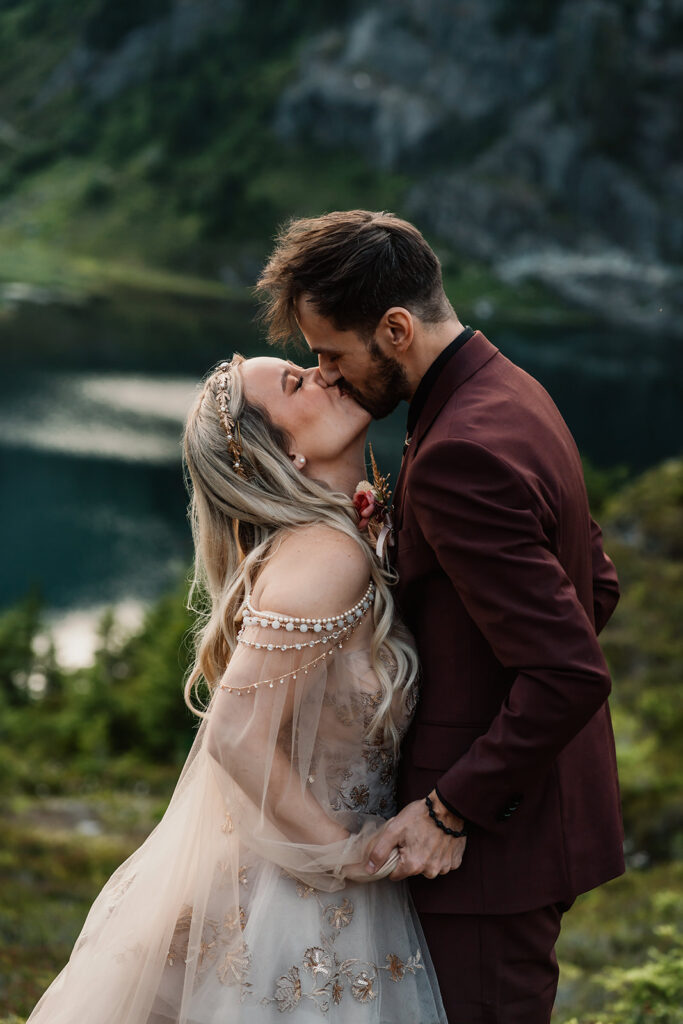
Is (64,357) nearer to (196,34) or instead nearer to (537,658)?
(196,34)

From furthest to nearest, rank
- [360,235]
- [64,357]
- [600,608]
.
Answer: [64,357]
[600,608]
[360,235]

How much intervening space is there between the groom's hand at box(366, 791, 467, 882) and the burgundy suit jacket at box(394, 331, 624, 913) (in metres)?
0.06

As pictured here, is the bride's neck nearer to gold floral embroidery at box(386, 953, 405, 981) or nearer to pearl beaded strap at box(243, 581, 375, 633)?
pearl beaded strap at box(243, 581, 375, 633)

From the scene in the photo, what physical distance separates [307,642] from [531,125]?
73701 mm

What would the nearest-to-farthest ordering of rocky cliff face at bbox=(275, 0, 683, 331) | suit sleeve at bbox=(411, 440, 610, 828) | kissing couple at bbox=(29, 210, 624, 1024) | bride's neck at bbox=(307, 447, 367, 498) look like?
suit sleeve at bbox=(411, 440, 610, 828) → kissing couple at bbox=(29, 210, 624, 1024) → bride's neck at bbox=(307, 447, 367, 498) → rocky cliff face at bbox=(275, 0, 683, 331)

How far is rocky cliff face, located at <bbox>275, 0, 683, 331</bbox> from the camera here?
6272 centimetres

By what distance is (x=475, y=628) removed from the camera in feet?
8.16

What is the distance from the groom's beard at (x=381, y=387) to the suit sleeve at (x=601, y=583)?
2.21ft

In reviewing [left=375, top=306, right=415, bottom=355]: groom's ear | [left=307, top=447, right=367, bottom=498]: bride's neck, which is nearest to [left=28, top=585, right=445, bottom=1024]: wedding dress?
[left=307, top=447, right=367, bottom=498]: bride's neck

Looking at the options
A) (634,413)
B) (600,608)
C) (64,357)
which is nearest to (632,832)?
(600,608)

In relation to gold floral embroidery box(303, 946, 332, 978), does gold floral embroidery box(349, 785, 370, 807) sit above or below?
above

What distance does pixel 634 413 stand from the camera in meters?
42.4

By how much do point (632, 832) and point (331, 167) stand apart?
71.1 meters

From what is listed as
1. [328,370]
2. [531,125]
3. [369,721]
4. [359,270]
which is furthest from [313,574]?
[531,125]
